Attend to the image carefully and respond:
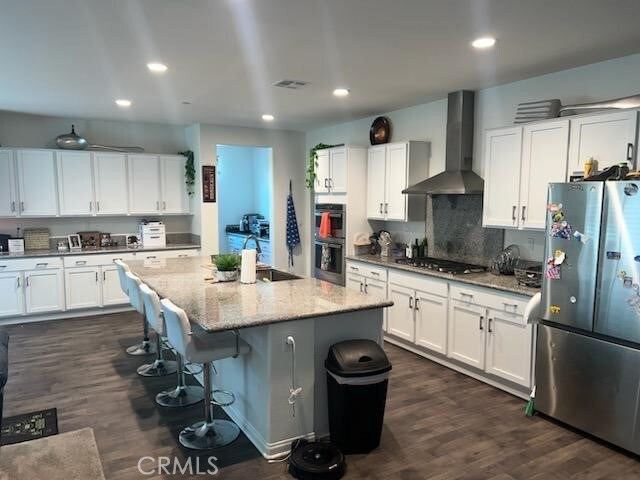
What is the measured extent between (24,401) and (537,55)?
4.73 m

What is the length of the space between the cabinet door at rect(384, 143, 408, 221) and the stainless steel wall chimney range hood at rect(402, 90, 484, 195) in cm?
48

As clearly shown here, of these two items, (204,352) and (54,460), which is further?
(204,352)

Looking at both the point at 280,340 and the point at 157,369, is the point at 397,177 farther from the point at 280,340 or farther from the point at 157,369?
the point at 157,369

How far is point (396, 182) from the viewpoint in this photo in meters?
5.30

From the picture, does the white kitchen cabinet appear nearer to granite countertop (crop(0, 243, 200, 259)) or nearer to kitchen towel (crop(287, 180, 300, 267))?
kitchen towel (crop(287, 180, 300, 267))

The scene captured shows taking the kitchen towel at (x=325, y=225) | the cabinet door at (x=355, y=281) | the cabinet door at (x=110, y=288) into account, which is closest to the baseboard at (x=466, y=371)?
the cabinet door at (x=355, y=281)

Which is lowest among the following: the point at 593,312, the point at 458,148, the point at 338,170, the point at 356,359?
the point at 356,359

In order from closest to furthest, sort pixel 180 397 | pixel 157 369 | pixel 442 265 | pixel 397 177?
pixel 180 397
pixel 157 369
pixel 442 265
pixel 397 177

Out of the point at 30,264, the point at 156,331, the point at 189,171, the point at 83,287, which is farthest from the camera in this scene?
the point at 189,171

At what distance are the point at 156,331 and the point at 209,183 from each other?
3.64 m

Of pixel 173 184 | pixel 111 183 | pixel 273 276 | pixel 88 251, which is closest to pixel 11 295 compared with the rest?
pixel 88 251

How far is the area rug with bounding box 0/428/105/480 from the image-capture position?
1.96 metres

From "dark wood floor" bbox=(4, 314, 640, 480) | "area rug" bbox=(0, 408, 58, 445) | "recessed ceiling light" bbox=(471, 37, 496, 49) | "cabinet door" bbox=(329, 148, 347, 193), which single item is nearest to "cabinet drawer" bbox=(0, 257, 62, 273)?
"dark wood floor" bbox=(4, 314, 640, 480)

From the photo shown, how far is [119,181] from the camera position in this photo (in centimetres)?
644
